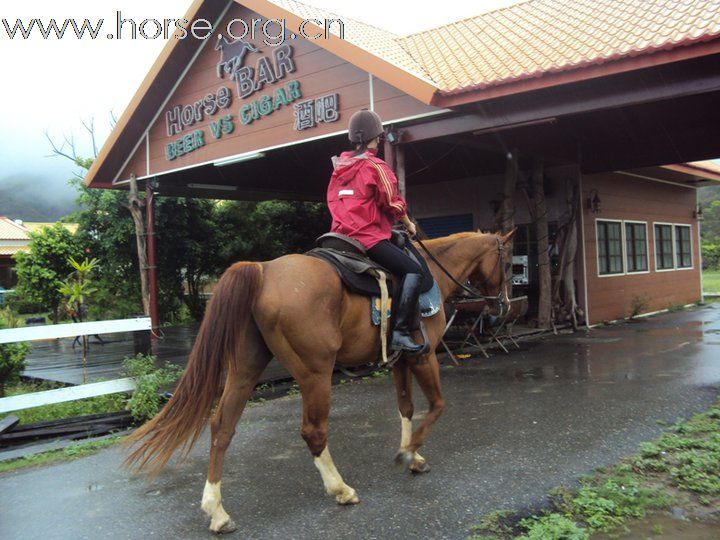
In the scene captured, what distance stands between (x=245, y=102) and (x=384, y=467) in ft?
27.0

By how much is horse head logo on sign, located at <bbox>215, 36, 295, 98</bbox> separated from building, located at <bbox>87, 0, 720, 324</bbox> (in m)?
0.03

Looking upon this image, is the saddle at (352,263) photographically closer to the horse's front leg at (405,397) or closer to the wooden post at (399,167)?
the horse's front leg at (405,397)

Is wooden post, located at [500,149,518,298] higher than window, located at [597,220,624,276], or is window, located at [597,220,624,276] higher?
wooden post, located at [500,149,518,298]

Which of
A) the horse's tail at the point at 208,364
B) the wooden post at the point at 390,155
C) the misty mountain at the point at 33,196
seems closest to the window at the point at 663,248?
the wooden post at the point at 390,155

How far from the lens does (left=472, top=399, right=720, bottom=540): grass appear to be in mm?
3469

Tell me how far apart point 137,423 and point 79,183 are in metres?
13.0

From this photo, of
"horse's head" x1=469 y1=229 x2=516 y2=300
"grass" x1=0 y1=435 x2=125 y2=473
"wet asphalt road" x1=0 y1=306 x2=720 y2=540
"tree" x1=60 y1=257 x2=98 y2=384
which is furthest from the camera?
"tree" x1=60 y1=257 x2=98 y2=384

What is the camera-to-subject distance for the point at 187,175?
13.9m

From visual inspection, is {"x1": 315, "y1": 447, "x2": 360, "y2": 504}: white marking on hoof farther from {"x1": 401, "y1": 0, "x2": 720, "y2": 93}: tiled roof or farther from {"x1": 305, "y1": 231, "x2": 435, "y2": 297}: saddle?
{"x1": 401, "y1": 0, "x2": 720, "y2": 93}: tiled roof

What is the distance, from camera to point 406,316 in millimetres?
4297

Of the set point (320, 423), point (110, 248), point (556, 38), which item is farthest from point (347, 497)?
point (110, 248)

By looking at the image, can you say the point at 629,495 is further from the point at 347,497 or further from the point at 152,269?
the point at 152,269

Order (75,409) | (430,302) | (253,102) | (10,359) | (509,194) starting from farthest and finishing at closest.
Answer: (509,194)
(253,102)
(75,409)
(10,359)
(430,302)

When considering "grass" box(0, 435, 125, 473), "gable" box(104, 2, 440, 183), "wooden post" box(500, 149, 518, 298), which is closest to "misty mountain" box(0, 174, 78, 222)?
"gable" box(104, 2, 440, 183)
